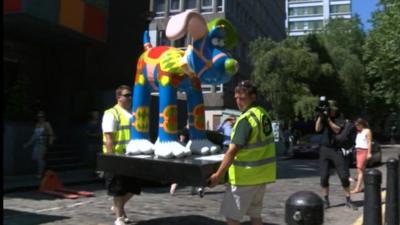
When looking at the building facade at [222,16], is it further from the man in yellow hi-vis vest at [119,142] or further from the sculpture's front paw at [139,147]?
the sculpture's front paw at [139,147]

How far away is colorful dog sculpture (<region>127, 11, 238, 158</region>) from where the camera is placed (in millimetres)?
6859

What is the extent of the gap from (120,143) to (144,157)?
88 centimetres

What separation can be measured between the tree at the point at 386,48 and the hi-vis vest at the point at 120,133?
31.8 meters

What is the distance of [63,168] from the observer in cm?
1590

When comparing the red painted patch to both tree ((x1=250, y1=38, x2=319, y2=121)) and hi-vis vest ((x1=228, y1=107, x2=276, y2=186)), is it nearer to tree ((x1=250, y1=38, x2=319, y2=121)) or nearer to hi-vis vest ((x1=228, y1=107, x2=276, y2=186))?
hi-vis vest ((x1=228, y1=107, x2=276, y2=186))

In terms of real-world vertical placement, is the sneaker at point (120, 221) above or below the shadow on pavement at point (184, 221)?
above

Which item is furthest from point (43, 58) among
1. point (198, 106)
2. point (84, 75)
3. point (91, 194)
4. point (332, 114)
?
point (198, 106)

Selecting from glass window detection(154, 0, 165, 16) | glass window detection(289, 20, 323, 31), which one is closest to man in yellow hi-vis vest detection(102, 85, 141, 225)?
glass window detection(154, 0, 165, 16)

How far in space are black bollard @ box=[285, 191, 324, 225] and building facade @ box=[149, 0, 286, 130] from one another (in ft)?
106

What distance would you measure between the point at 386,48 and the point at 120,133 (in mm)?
33139

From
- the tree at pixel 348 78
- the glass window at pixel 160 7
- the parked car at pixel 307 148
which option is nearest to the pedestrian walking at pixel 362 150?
the parked car at pixel 307 148

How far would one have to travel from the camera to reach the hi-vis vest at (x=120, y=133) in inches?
294

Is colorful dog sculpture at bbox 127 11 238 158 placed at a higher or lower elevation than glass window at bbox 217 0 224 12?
lower

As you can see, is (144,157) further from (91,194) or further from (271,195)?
(271,195)
